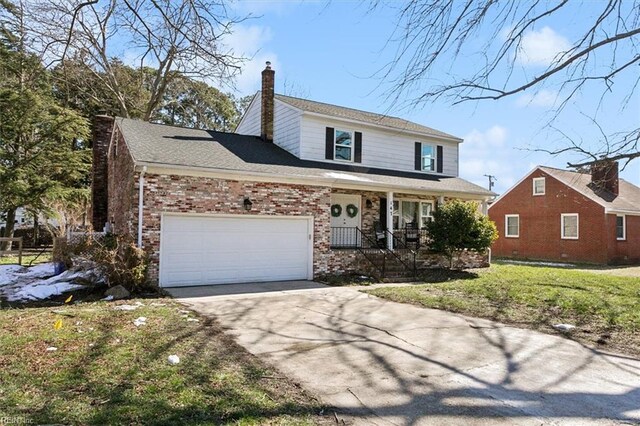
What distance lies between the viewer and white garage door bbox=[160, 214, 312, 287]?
10555 mm

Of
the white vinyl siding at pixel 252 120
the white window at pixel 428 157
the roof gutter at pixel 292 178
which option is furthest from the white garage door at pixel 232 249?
the white window at pixel 428 157

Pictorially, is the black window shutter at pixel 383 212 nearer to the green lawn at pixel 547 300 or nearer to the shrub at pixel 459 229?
the shrub at pixel 459 229

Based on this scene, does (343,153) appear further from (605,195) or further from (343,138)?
(605,195)

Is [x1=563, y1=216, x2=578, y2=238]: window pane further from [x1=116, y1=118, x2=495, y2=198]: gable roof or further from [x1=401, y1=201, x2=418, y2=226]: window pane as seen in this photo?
[x1=401, y1=201, x2=418, y2=226]: window pane

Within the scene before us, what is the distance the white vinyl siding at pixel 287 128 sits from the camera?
15.4 meters

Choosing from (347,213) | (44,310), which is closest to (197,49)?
(44,310)

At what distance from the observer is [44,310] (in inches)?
295

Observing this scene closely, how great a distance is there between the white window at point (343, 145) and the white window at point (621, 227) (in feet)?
49.9

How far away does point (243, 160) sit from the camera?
41.2 feet

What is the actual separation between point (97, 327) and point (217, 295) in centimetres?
359

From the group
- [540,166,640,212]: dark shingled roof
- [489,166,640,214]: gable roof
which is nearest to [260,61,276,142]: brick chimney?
[489,166,640,214]: gable roof

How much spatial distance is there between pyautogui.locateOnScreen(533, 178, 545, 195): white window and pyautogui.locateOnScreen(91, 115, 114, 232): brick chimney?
71.0ft

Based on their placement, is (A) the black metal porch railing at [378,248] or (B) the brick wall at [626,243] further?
(B) the brick wall at [626,243]

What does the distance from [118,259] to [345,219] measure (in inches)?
318
